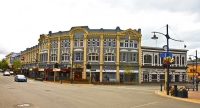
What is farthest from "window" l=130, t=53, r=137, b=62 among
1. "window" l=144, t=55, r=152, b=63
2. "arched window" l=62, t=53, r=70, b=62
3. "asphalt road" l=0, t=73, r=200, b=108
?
"asphalt road" l=0, t=73, r=200, b=108

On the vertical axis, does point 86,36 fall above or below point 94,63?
above

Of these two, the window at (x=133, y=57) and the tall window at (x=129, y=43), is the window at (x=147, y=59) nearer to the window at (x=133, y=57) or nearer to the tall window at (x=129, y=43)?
the window at (x=133, y=57)

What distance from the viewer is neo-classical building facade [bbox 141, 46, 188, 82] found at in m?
58.1

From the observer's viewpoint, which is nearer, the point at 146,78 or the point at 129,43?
the point at 129,43

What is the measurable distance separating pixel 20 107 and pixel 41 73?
A: 5513 centimetres

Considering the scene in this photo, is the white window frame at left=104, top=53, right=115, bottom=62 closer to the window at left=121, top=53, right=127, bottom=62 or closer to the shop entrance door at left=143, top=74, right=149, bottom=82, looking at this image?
the window at left=121, top=53, right=127, bottom=62

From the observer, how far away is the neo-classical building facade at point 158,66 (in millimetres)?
58094

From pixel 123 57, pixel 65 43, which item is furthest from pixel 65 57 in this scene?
pixel 123 57

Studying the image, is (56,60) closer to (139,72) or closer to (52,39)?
(52,39)

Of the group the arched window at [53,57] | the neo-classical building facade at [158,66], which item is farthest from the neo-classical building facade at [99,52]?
the neo-classical building facade at [158,66]

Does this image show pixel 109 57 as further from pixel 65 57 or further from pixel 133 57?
pixel 65 57

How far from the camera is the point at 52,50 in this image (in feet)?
202

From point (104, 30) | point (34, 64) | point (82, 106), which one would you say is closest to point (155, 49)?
point (104, 30)

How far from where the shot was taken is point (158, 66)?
59250 mm
